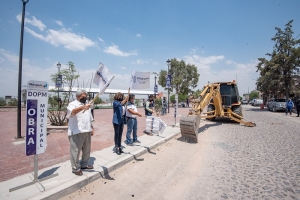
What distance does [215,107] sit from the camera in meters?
10.1

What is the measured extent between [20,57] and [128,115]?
195 inches

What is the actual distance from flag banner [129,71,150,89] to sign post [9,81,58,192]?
96.6 inches

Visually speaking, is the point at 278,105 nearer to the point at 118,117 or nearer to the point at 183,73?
the point at 183,73

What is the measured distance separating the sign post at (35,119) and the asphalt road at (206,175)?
117 cm

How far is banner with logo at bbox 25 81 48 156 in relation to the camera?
3006mm

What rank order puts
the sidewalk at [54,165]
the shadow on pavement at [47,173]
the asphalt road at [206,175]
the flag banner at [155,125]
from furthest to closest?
the flag banner at [155,125]
the shadow on pavement at [47,173]
the asphalt road at [206,175]
the sidewalk at [54,165]

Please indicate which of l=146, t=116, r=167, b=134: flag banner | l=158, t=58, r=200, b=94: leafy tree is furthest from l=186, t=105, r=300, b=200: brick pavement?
l=158, t=58, r=200, b=94: leafy tree

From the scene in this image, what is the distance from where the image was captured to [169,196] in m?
2.92

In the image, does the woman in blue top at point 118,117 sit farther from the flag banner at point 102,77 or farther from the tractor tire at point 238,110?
the tractor tire at point 238,110

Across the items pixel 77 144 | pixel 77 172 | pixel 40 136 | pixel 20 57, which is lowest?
pixel 77 172

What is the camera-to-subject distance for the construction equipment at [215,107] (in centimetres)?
634

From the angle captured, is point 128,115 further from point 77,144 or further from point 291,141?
point 291,141

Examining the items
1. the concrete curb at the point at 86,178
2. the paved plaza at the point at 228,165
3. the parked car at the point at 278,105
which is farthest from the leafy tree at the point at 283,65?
the concrete curb at the point at 86,178

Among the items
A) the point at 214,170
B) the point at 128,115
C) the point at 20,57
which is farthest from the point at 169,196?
the point at 20,57
